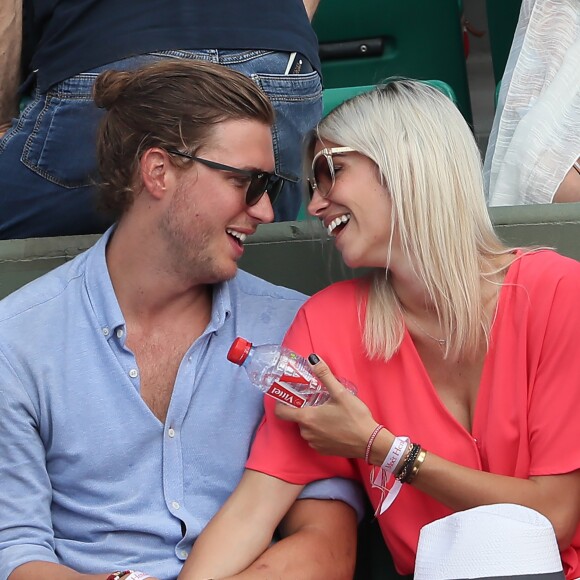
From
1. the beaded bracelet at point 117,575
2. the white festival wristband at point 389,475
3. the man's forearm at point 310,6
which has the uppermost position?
the man's forearm at point 310,6

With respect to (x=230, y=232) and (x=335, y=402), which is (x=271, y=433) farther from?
(x=230, y=232)

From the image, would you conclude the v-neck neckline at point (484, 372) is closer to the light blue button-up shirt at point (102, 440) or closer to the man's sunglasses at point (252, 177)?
the light blue button-up shirt at point (102, 440)

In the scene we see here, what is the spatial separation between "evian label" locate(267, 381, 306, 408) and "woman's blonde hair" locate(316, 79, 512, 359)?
22cm

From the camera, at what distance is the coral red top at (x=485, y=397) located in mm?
2488

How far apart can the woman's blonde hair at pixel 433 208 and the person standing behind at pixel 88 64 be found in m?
0.63

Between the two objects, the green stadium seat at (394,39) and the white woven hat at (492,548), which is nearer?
the white woven hat at (492,548)

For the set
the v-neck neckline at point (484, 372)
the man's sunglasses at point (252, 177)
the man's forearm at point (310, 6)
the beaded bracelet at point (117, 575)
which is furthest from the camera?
the man's forearm at point (310, 6)

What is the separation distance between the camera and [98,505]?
2664 mm

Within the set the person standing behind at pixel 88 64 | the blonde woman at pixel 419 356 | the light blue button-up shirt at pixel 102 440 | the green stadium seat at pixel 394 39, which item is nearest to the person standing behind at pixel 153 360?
the light blue button-up shirt at pixel 102 440

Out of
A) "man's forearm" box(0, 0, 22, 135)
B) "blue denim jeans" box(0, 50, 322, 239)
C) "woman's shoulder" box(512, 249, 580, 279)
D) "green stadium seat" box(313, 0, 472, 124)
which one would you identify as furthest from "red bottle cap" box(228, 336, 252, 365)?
"green stadium seat" box(313, 0, 472, 124)

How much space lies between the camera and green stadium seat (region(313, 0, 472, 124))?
16.7 feet

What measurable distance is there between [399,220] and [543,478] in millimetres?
654

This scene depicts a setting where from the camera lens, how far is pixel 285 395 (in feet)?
8.34

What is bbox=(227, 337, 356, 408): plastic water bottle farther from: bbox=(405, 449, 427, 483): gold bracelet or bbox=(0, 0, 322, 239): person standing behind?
bbox=(0, 0, 322, 239): person standing behind
